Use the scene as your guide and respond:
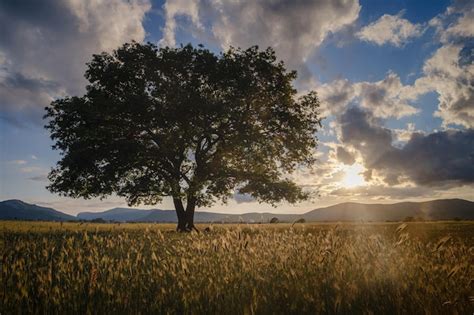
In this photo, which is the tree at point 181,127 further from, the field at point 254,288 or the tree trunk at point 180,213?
the field at point 254,288

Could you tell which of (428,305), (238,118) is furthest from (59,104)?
(428,305)

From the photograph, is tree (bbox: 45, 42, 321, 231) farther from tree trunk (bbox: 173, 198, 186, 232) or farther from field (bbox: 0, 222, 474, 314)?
field (bbox: 0, 222, 474, 314)

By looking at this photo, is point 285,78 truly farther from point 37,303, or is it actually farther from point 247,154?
point 37,303

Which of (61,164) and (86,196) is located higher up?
(61,164)

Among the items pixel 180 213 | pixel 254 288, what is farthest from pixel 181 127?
pixel 254 288

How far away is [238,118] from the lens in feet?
77.3

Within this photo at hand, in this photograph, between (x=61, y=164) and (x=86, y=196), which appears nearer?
(x=61, y=164)

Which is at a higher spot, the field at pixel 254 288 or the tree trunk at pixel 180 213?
the tree trunk at pixel 180 213

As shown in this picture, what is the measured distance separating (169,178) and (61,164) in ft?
23.4

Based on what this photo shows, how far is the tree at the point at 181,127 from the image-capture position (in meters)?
22.3

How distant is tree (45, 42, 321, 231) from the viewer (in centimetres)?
2233

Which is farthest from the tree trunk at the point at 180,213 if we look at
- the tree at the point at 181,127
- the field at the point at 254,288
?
the field at the point at 254,288

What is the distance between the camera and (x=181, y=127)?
77.6 feet

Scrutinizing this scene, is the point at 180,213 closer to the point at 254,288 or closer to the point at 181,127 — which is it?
the point at 181,127
